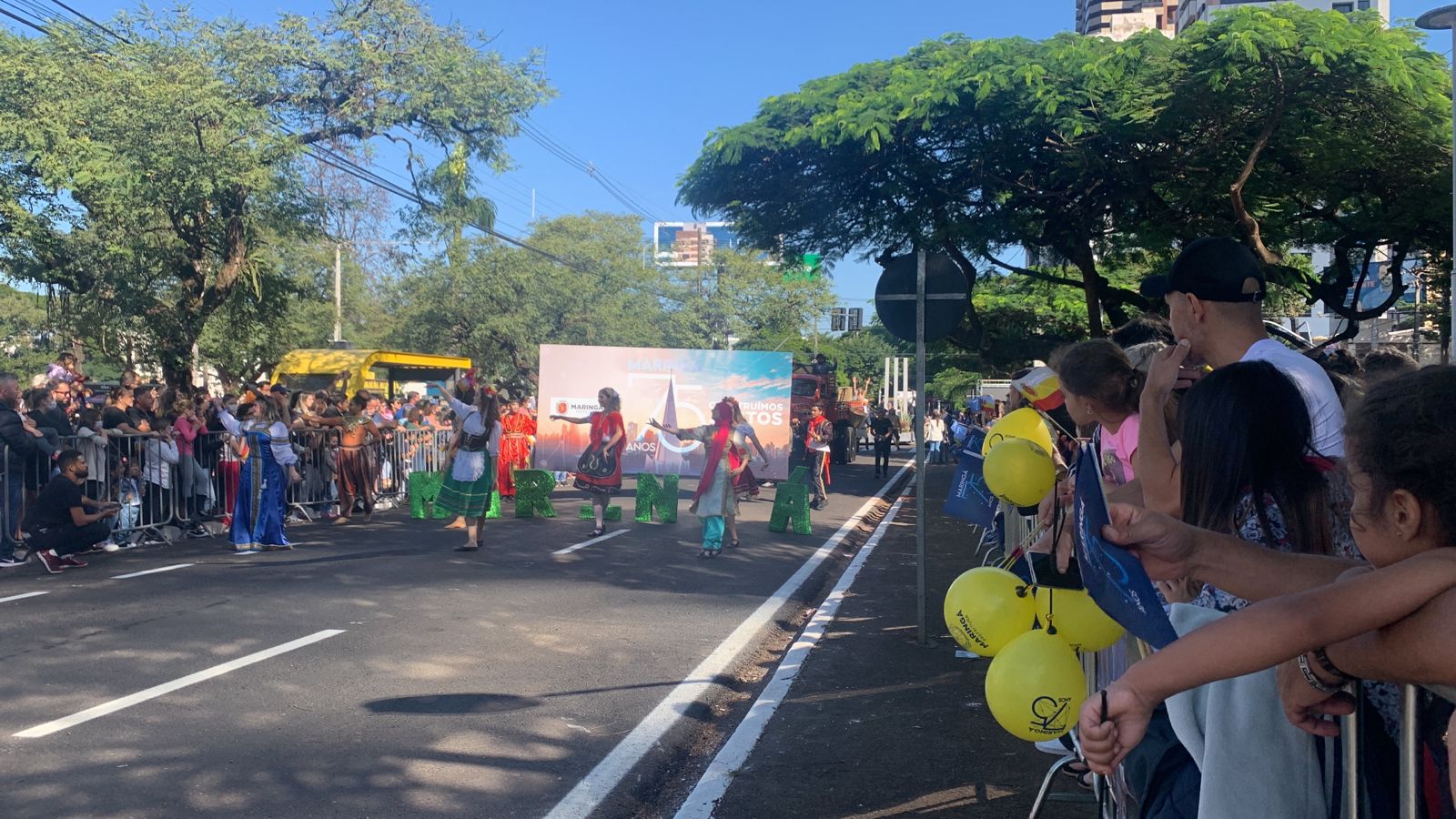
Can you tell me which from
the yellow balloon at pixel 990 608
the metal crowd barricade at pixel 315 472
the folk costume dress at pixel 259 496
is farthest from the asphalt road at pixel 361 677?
the metal crowd barricade at pixel 315 472

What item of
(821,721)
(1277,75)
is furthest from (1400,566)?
(1277,75)

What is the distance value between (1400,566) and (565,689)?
17.7ft

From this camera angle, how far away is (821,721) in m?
6.05

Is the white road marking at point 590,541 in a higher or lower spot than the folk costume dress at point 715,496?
lower

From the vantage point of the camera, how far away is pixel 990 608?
145 inches

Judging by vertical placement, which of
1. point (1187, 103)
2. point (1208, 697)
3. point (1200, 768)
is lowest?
point (1200, 768)

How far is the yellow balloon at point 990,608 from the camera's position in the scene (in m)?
3.66

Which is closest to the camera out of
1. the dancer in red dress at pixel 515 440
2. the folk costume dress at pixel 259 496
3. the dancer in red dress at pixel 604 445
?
the folk costume dress at pixel 259 496

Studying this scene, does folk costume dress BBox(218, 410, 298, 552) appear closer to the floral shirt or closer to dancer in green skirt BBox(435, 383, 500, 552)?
dancer in green skirt BBox(435, 383, 500, 552)

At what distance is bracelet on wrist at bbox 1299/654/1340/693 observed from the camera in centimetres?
202

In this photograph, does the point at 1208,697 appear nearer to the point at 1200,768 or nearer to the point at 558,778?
the point at 1200,768

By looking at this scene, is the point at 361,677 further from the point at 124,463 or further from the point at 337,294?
the point at 337,294

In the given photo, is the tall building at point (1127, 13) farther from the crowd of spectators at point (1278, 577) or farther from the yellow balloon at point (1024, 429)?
the crowd of spectators at point (1278, 577)

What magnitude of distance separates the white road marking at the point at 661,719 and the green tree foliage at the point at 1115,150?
428 cm
